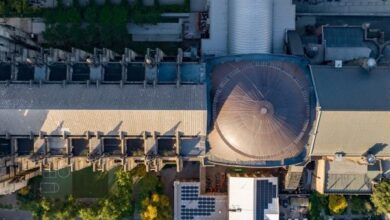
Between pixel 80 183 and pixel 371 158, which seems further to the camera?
pixel 80 183

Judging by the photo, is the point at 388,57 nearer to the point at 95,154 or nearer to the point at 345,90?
the point at 345,90

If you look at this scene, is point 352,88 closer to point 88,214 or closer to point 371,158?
point 371,158

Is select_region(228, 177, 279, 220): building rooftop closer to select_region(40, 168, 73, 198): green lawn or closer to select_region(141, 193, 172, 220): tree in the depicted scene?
select_region(141, 193, 172, 220): tree

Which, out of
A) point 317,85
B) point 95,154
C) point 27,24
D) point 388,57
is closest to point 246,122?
point 317,85

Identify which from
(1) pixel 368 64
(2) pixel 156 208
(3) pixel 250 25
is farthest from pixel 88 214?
(1) pixel 368 64

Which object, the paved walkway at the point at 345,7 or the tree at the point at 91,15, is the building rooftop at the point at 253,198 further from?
the tree at the point at 91,15

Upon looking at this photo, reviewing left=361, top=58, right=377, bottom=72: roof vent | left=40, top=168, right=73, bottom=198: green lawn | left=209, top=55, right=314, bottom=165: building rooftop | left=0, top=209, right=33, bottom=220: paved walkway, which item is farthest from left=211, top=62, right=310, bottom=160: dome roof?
left=0, top=209, right=33, bottom=220: paved walkway

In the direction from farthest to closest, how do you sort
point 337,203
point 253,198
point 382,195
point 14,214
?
point 14,214 → point 337,203 → point 253,198 → point 382,195

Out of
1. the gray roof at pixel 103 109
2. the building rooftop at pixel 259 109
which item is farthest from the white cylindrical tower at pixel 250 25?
the gray roof at pixel 103 109
